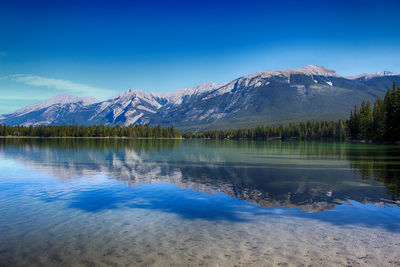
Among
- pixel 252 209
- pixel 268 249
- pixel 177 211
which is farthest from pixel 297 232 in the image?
pixel 177 211

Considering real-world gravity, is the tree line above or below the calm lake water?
above

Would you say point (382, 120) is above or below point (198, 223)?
above

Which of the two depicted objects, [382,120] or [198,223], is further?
[382,120]

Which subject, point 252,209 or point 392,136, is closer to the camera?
point 252,209

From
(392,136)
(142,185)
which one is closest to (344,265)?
(142,185)

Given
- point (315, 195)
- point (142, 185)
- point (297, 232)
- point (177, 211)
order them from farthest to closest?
point (142, 185), point (315, 195), point (177, 211), point (297, 232)

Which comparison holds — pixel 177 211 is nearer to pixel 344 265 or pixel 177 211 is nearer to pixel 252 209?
pixel 252 209

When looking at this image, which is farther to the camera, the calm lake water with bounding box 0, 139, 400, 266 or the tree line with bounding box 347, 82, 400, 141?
the tree line with bounding box 347, 82, 400, 141

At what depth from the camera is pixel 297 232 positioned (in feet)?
45.9

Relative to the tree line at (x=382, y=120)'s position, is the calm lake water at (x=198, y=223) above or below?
below

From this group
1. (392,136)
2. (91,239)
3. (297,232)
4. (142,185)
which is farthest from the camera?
(392,136)

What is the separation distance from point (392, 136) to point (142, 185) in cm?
12147

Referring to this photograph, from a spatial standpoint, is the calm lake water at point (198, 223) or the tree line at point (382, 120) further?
the tree line at point (382, 120)

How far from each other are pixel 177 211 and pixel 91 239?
647cm
